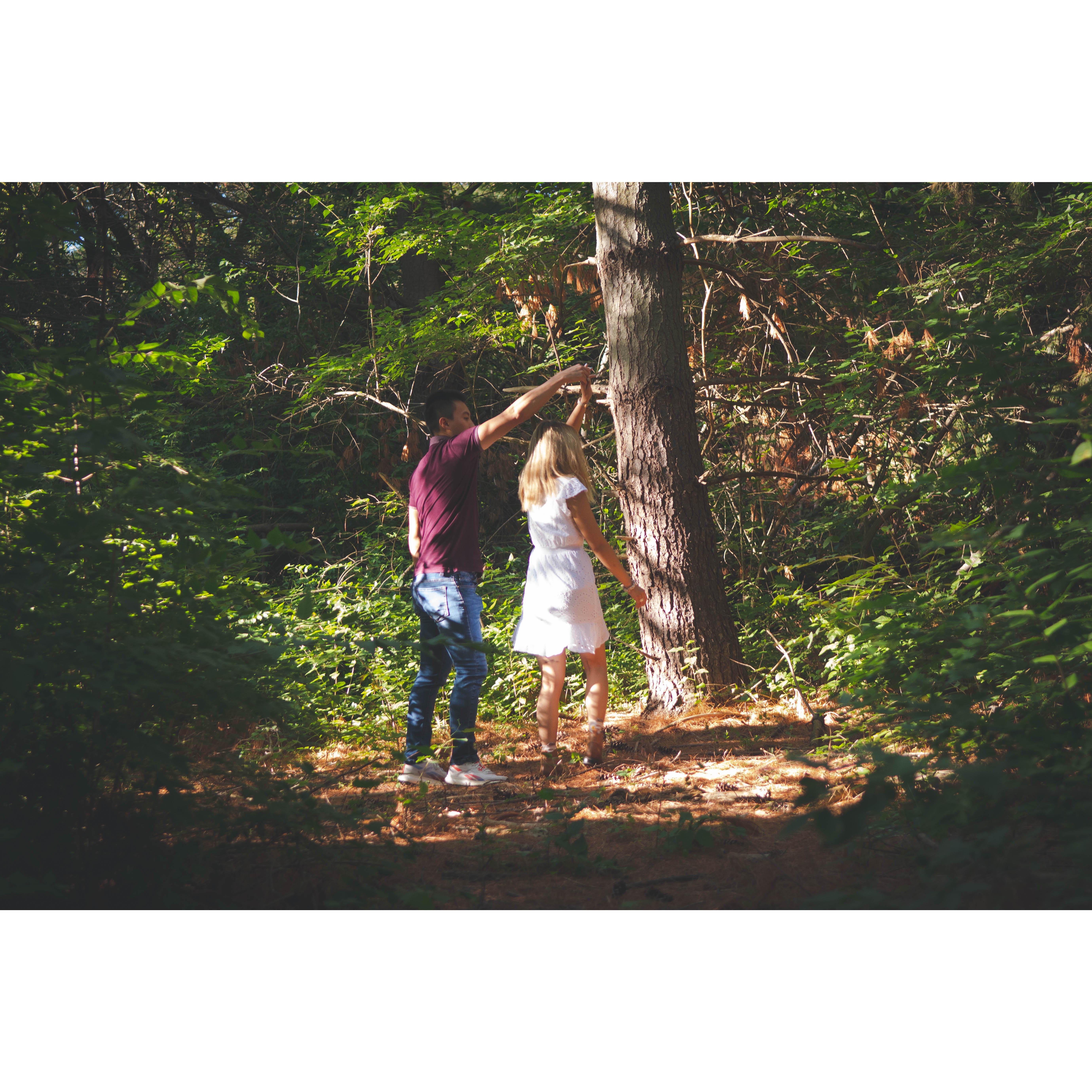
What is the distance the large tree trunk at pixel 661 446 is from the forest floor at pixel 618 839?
0.64 meters

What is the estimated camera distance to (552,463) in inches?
177

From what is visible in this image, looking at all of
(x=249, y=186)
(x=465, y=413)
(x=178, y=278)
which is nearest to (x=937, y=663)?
(x=465, y=413)

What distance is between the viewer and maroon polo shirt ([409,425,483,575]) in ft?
14.5

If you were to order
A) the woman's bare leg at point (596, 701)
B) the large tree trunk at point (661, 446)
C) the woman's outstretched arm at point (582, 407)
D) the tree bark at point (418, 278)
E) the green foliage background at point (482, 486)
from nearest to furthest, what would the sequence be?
the green foliage background at point (482, 486)
the woman's bare leg at point (596, 701)
the woman's outstretched arm at point (582, 407)
the large tree trunk at point (661, 446)
the tree bark at point (418, 278)

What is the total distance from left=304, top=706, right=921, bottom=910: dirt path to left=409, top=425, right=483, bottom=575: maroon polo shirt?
48.5 inches

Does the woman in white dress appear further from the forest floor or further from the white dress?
the forest floor

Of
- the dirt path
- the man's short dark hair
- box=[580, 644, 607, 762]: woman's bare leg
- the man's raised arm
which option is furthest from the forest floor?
the man's short dark hair

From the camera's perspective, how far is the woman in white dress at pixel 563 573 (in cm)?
445

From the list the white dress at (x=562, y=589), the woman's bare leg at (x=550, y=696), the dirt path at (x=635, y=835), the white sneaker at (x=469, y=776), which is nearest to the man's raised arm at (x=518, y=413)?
the white dress at (x=562, y=589)

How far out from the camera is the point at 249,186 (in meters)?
11.2

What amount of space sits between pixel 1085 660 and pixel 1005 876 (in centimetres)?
124

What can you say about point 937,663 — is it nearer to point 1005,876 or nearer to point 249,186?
point 1005,876

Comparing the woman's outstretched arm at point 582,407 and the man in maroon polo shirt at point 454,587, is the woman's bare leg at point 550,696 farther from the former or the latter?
the woman's outstretched arm at point 582,407

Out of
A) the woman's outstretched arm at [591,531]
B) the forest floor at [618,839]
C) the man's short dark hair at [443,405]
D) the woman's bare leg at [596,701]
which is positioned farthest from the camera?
the man's short dark hair at [443,405]
